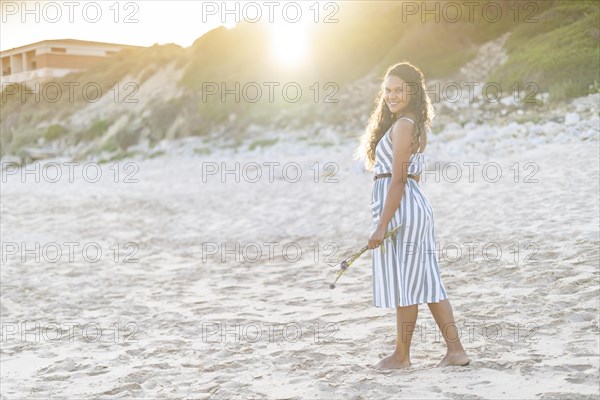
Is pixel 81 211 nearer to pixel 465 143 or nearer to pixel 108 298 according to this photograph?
pixel 108 298

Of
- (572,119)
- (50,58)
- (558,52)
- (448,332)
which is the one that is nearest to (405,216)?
(448,332)

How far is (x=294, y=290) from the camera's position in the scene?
742 cm

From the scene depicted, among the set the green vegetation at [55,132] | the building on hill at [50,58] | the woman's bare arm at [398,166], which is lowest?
the woman's bare arm at [398,166]

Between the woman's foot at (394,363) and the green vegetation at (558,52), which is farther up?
the green vegetation at (558,52)

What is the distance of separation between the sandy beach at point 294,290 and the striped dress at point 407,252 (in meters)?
0.50

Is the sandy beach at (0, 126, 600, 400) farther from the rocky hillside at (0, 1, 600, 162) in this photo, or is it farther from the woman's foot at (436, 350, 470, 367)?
the rocky hillside at (0, 1, 600, 162)

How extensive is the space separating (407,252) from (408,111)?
2.72ft

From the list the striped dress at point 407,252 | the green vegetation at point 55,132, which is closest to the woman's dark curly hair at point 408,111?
the striped dress at point 407,252

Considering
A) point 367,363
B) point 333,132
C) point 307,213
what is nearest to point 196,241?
point 307,213

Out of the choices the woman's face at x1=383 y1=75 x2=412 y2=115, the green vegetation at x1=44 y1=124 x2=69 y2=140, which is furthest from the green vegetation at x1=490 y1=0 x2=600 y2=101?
the green vegetation at x1=44 y1=124 x2=69 y2=140

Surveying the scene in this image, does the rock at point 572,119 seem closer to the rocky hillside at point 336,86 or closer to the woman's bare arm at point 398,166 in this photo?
the rocky hillside at point 336,86

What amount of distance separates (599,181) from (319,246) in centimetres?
381

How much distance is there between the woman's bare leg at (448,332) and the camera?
428 cm

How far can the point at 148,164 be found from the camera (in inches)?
846
